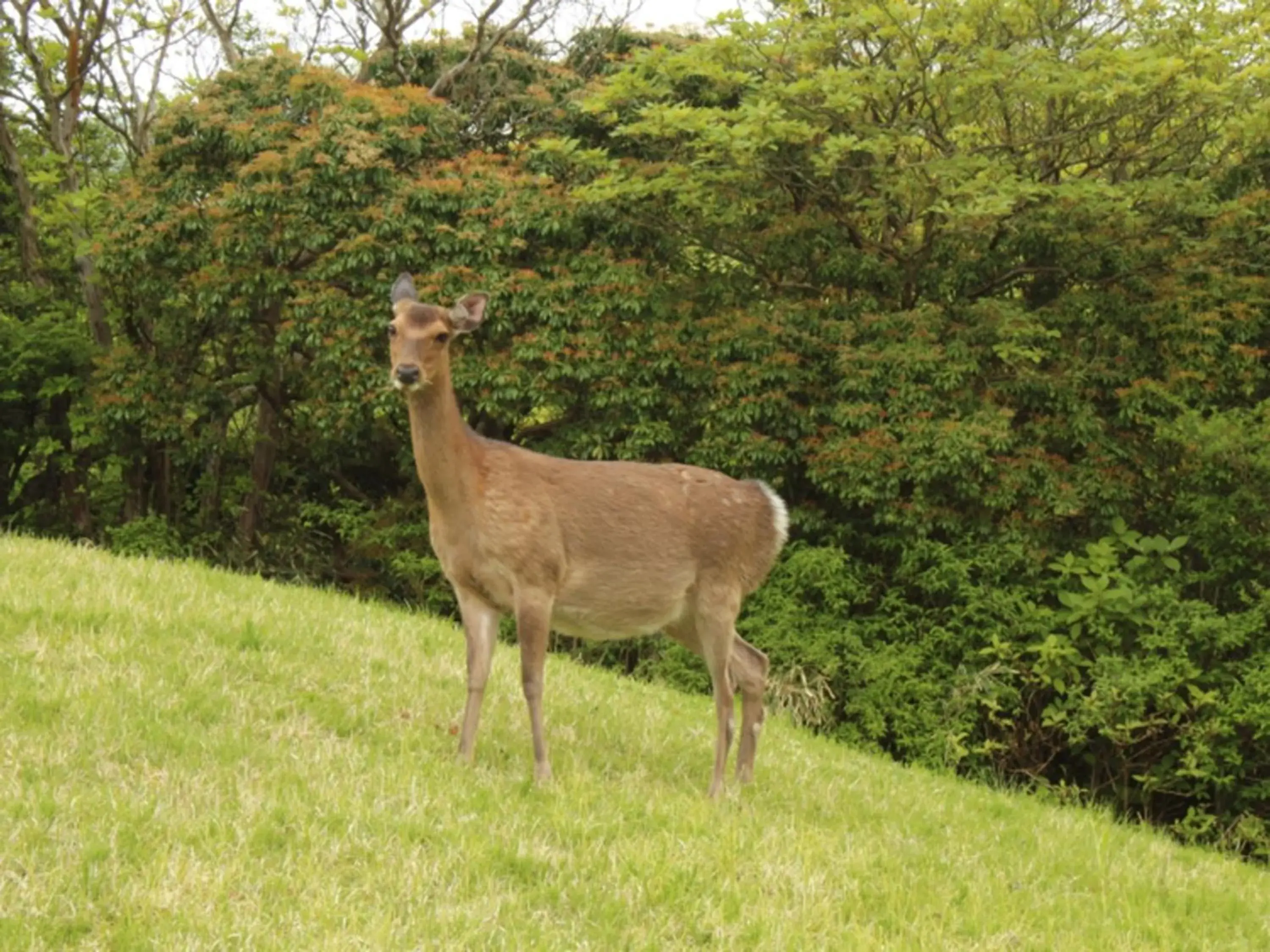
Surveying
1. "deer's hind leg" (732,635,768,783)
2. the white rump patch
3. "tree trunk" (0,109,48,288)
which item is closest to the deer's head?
the white rump patch

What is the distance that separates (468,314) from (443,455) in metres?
0.73

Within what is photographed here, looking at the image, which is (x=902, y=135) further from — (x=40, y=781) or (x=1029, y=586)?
(x=40, y=781)

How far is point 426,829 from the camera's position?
5148 mm

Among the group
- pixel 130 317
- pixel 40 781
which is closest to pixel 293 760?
pixel 40 781

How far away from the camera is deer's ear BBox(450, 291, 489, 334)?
642 centimetres

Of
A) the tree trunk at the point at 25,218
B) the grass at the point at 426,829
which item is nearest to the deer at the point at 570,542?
the grass at the point at 426,829

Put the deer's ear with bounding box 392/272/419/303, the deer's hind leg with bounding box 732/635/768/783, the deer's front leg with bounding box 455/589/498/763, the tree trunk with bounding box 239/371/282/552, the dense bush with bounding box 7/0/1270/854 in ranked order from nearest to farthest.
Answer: the deer's front leg with bounding box 455/589/498/763
the deer's ear with bounding box 392/272/419/303
the deer's hind leg with bounding box 732/635/768/783
the dense bush with bounding box 7/0/1270/854
the tree trunk with bounding box 239/371/282/552

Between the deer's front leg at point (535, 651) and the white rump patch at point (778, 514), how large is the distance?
1566 mm

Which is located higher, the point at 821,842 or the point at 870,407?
the point at 870,407

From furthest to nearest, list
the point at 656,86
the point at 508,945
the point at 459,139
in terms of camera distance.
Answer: the point at 459,139 < the point at 656,86 < the point at 508,945

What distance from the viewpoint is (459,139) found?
57.9ft

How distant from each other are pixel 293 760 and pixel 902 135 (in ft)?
32.7

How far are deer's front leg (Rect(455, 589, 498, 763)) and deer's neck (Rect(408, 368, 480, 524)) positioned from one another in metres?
0.50

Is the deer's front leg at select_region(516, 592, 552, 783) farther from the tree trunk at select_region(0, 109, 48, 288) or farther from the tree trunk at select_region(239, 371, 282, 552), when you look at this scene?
the tree trunk at select_region(0, 109, 48, 288)
